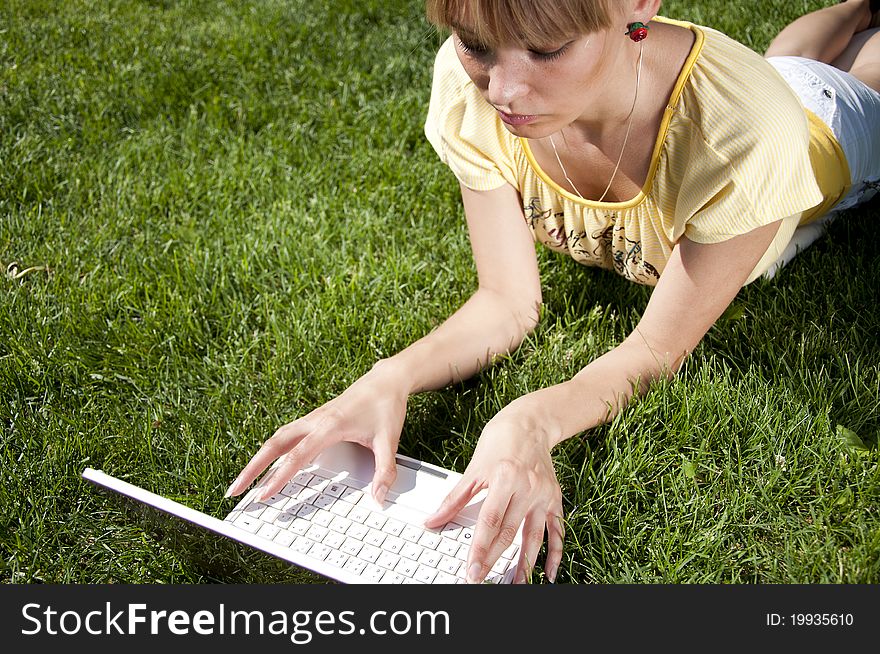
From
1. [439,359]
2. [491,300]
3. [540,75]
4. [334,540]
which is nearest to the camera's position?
[540,75]

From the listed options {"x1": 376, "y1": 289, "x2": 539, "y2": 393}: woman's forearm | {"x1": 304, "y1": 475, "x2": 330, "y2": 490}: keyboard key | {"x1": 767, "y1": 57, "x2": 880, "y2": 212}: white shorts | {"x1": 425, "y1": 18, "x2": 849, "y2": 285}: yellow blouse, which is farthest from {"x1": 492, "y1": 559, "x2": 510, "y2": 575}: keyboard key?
{"x1": 767, "y1": 57, "x2": 880, "y2": 212}: white shorts

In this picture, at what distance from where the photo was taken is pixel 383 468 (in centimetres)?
184

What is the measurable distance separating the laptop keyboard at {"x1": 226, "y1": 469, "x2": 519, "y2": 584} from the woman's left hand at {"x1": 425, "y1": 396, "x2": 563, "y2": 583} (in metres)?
0.05

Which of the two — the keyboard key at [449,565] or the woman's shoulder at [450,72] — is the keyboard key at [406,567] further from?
the woman's shoulder at [450,72]

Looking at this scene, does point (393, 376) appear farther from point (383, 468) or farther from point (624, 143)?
point (624, 143)

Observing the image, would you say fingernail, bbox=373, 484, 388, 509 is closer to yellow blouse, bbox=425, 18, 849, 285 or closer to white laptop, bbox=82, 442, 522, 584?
white laptop, bbox=82, 442, 522, 584

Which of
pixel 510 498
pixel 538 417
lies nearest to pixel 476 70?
pixel 538 417

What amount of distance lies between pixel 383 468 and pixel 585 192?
86cm

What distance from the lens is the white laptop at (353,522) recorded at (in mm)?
1600

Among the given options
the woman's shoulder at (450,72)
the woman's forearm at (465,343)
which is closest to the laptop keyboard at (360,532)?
the woman's forearm at (465,343)

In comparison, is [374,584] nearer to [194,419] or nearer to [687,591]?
[687,591]

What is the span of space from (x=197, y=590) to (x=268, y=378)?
0.73m

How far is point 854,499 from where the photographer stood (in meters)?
1.91

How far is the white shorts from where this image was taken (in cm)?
249
